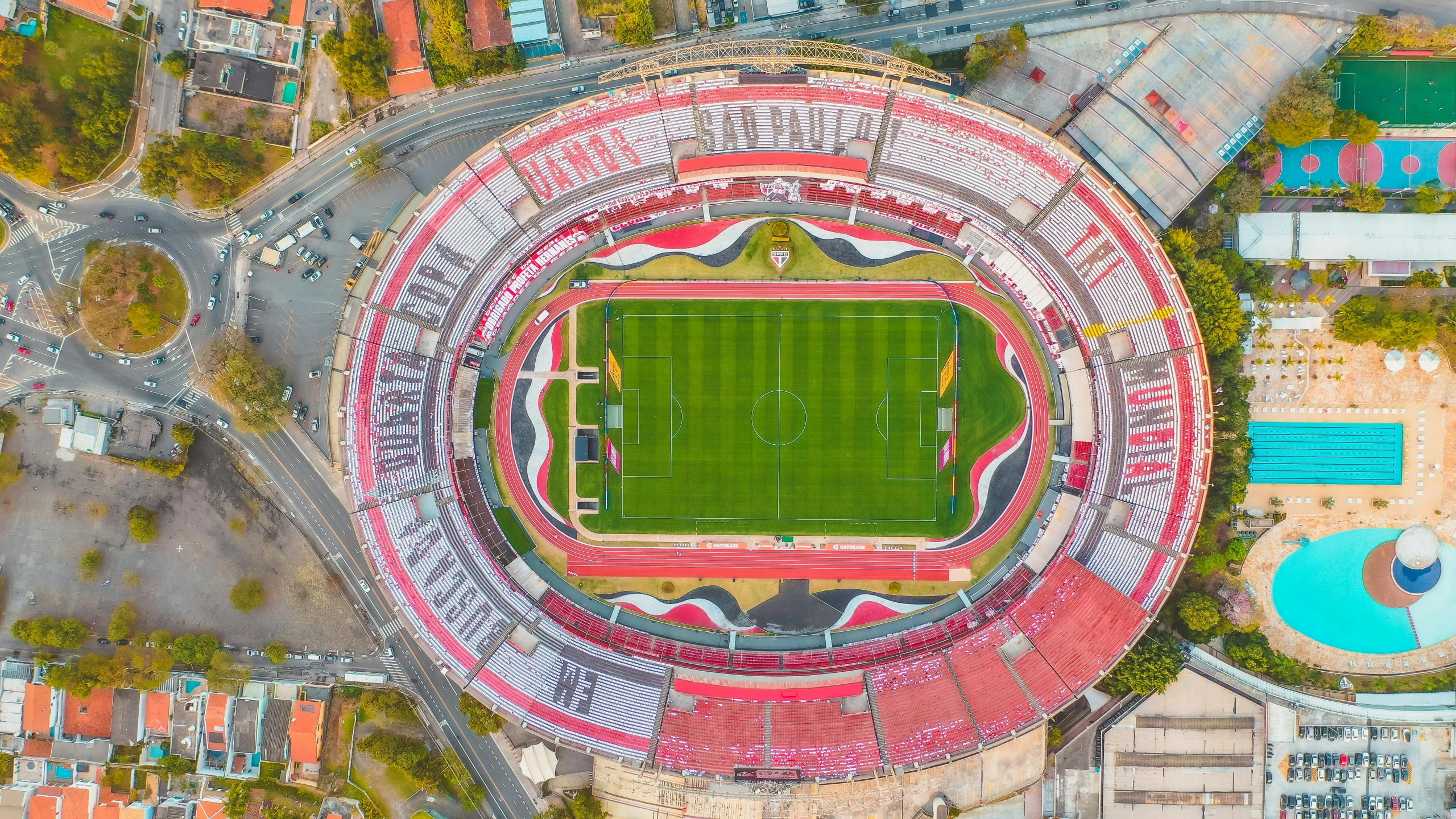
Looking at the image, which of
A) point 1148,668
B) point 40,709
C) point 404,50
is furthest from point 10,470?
point 1148,668

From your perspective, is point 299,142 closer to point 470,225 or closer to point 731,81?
point 470,225

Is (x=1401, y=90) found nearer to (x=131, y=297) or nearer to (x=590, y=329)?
(x=590, y=329)

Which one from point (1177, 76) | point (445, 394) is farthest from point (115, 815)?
point (1177, 76)

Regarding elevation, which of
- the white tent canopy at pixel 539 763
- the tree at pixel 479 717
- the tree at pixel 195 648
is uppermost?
the tree at pixel 195 648

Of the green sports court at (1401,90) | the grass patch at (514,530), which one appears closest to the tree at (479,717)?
the grass patch at (514,530)

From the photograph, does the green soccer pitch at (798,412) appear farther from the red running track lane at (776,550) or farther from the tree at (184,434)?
the tree at (184,434)

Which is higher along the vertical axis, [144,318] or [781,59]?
[781,59]
